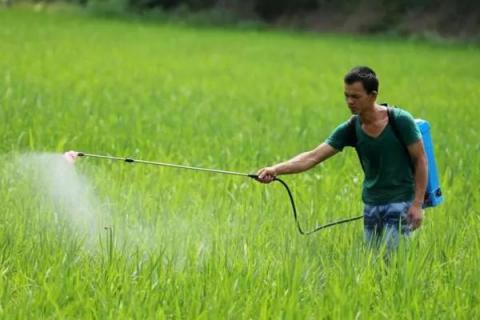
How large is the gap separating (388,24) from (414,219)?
30.2 meters

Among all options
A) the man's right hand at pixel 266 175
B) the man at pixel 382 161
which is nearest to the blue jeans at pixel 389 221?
the man at pixel 382 161

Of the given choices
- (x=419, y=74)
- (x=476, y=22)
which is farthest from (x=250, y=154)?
(x=476, y=22)

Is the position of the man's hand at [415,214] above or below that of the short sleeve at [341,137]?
below

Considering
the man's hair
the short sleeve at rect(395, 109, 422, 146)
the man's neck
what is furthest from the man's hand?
the man's hair

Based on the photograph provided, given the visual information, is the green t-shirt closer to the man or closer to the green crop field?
the man

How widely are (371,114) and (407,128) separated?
0.16 meters

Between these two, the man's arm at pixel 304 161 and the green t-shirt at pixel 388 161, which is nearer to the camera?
the green t-shirt at pixel 388 161

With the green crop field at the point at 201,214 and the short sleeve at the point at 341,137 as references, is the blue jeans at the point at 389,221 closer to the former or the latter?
the green crop field at the point at 201,214

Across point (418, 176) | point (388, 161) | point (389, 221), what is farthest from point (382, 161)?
point (389, 221)

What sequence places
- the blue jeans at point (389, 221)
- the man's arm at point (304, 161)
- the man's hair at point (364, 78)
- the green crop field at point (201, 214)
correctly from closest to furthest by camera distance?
1. the green crop field at point (201, 214)
2. the man's hair at point (364, 78)
3. the blue jeans at point (389, 221)
4. the man's arm at point (304, 161)

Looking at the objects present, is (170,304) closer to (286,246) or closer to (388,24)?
(286,246)

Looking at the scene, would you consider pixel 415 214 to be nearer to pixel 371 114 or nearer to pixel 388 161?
pixel 388 161

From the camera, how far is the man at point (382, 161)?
153 inches

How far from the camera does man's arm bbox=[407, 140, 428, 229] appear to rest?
3.89 m
